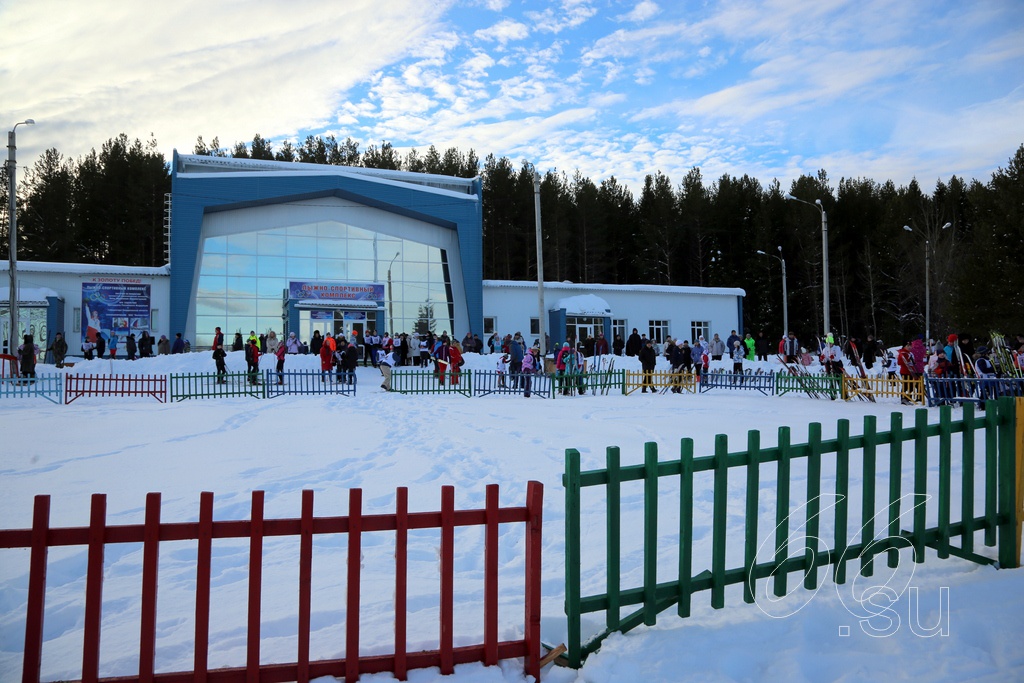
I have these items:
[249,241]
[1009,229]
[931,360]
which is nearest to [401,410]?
[931,360]

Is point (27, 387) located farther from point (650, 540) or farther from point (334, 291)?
point (650, 540)

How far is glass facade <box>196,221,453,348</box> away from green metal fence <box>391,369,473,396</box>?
49.7ft

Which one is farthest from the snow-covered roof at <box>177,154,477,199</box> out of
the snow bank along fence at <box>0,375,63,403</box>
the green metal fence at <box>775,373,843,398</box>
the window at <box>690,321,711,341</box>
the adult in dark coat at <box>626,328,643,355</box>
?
the green metal fence at <box>775,373,843,398</box>

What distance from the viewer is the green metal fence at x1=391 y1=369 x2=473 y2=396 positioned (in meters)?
22.5

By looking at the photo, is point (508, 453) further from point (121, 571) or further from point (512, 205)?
point (512, 205)

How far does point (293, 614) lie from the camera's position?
469cm

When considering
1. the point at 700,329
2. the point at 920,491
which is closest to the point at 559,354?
the point at 920,491

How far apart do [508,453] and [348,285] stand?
95.6 ft

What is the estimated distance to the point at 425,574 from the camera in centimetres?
540

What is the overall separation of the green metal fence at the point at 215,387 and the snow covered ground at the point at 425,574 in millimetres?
7917

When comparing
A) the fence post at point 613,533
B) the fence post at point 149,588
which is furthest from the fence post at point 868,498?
the fence post at point 149,588

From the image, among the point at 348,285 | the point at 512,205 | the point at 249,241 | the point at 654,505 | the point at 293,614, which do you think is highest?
the point at 512,205

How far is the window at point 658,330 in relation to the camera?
43938 millimetres

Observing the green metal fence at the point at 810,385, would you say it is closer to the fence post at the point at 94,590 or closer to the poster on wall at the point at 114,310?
the fence post at the point at 94,590
